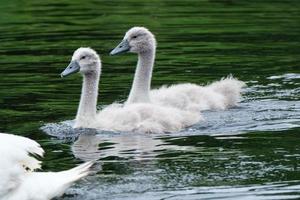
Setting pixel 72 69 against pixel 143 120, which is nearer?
pixel 143 120

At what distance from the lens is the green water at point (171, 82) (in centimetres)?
1154

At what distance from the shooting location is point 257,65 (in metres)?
19.1

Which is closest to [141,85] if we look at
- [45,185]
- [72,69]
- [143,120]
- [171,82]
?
[72,69]

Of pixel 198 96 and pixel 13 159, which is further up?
pixel 198 96

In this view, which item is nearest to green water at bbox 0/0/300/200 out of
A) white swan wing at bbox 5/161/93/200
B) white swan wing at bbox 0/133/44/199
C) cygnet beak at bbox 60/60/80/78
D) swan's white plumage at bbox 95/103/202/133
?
swan's white plumage at bbox 95/103/202/133

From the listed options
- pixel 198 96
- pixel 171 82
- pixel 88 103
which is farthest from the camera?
pixel 171 82

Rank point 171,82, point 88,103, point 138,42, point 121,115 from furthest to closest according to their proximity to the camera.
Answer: point 171,82, point 138,42, point 88,103, point 121,115

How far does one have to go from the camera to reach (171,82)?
17.9m

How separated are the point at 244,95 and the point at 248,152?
13.9ft

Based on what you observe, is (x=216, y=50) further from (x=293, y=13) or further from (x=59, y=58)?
(x=293, y=13)

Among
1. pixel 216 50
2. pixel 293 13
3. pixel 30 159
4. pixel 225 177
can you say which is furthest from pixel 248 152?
pixel 293 13

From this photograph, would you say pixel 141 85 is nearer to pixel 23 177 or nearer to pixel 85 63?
pixel 85 63

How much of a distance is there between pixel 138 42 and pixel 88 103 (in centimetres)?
168

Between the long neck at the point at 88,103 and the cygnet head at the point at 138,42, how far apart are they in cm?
110
